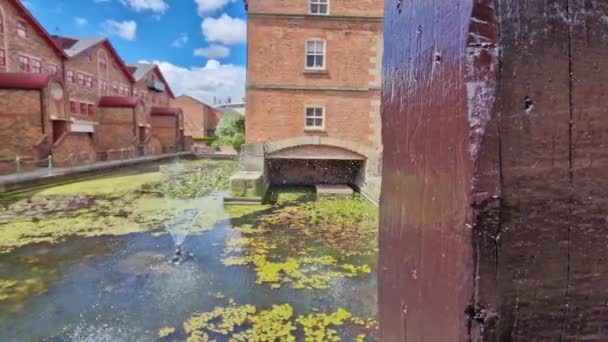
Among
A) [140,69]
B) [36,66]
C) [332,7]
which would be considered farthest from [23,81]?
[140,69]

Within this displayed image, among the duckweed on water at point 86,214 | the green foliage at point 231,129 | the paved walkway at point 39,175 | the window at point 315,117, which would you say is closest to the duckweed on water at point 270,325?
the duckweed on water at point 86,214

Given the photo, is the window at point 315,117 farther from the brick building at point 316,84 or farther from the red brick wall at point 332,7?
the red brick wall at point 332,7

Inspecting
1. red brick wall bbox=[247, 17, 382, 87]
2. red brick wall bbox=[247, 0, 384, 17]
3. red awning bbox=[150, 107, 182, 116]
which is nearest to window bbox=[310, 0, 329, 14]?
red brick wall bbox=[247, 0, 384, 17]

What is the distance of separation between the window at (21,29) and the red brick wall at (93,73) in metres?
3.84

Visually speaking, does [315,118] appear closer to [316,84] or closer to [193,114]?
[316,84]

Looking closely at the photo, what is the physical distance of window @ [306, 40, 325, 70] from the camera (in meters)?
12.5

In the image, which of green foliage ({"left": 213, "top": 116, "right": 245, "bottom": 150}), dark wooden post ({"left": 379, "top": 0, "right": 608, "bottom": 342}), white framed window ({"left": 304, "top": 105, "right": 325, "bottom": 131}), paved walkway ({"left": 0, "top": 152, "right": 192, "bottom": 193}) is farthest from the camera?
green foliage ({"left": 213, "top": 116, "right": 245, "bottom": 150})

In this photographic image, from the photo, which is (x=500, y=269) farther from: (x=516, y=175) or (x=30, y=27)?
(x=30, y=27)

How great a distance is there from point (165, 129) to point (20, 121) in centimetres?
1650

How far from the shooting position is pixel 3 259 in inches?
244

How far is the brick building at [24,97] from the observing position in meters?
17.9

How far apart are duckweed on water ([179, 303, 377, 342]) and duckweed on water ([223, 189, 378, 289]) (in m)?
0.85

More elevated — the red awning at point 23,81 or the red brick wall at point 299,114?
the red awning at point 23,81

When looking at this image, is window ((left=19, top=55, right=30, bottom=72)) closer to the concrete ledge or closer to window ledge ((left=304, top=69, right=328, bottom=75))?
the concrete ledge
